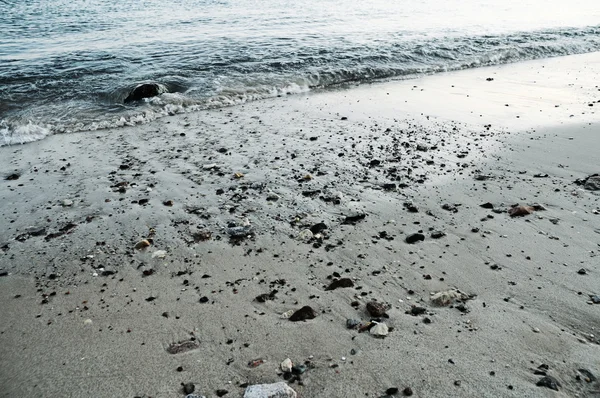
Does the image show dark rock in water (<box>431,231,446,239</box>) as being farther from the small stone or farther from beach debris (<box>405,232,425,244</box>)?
the small stone

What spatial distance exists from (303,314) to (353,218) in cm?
158

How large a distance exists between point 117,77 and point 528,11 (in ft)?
65.7

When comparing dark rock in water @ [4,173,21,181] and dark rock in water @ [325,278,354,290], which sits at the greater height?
dark rock in water @ [325,278,354,290]

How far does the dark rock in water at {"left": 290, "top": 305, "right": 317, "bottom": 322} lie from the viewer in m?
3.17

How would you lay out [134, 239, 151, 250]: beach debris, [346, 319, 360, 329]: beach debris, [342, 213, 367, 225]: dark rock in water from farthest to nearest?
1. [342, 213, 367, 225]: dark rock in water
2. [134, 239, 151, 250]: beach debris
3. [346, 319, 360, 329]: beach debris

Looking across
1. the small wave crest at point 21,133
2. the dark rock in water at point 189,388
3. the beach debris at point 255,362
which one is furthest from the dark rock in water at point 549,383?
the small wave crest at point 21,133

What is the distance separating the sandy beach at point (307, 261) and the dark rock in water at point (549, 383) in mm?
15

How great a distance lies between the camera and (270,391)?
2498 mm

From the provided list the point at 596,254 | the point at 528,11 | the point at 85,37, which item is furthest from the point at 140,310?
the point at 528,11

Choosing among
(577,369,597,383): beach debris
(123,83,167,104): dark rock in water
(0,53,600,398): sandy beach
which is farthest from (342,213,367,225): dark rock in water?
(123,83,167,104): dark rock in water

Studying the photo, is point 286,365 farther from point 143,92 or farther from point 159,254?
point 143,92

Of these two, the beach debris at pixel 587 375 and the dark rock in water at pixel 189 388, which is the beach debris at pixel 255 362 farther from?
the beach debris at pixel 587 375

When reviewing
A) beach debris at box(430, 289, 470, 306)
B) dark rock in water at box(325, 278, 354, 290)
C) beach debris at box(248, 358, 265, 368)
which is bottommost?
beach debris at box(248, 358, 265, 368)

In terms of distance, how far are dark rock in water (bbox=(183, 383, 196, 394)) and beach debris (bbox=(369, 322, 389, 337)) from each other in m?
1.19
